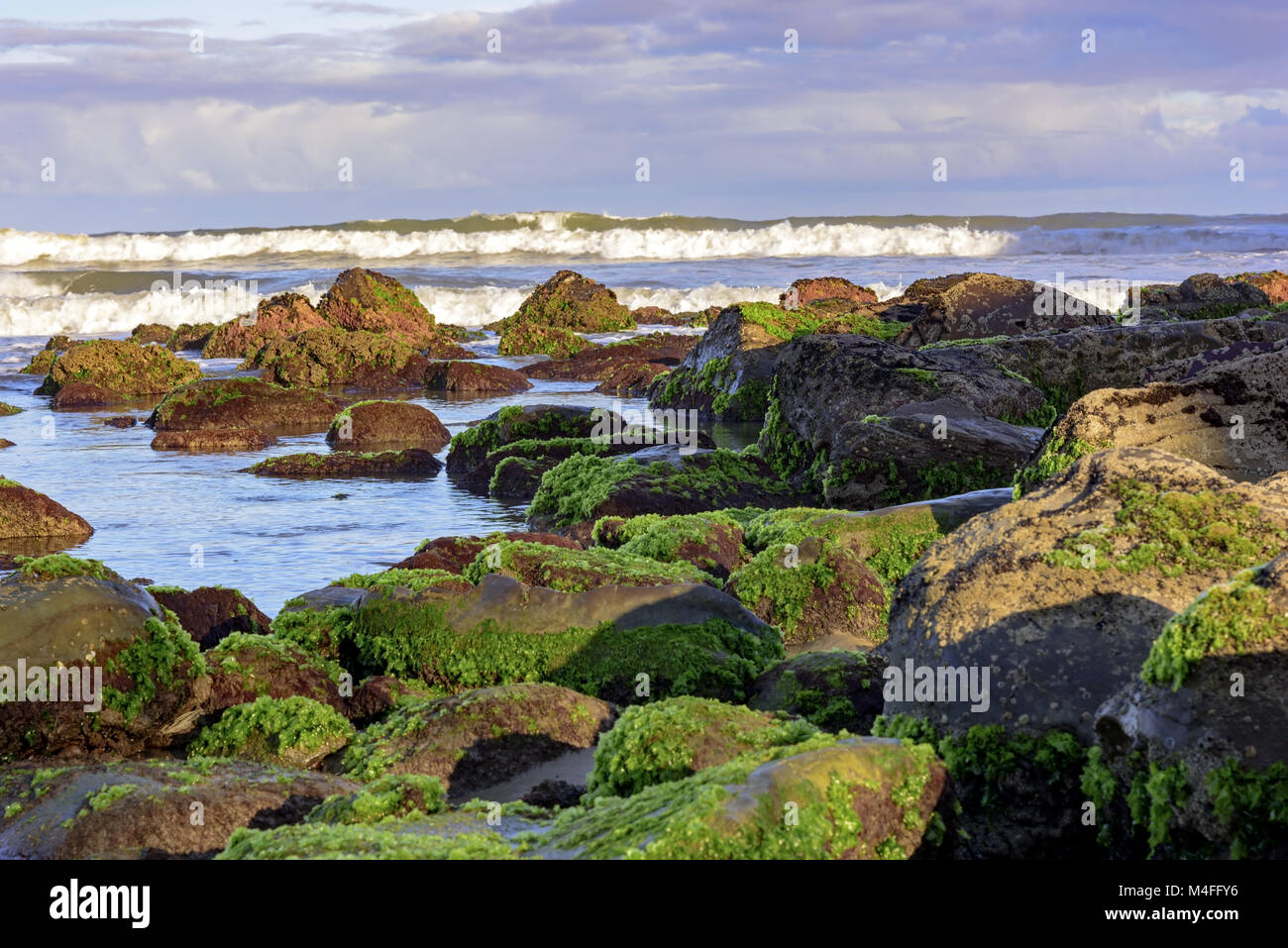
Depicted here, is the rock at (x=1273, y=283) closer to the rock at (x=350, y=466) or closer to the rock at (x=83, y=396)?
the rock at (x=350, y=466)

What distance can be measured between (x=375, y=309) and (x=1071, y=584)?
25.1 m

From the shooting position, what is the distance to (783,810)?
337 centimetres

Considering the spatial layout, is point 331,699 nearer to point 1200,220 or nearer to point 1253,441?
point 1253,441

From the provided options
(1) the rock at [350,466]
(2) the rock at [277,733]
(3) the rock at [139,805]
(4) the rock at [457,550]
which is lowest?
(2) the rock at [277,733]

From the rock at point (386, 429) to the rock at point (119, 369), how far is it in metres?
6.64

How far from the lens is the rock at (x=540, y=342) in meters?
26.2

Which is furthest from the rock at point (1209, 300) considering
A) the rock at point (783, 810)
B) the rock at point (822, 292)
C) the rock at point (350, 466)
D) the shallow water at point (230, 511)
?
the rock at point (783, 810)

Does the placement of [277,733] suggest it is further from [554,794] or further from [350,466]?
[350,466]

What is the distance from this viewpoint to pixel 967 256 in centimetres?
5838

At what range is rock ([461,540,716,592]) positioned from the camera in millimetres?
7211

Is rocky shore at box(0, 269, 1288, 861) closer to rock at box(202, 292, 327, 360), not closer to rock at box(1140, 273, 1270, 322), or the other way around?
rock at box(1140, 273, 1270, 322)

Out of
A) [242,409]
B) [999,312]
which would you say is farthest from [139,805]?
[999,312]

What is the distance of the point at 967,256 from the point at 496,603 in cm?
5485

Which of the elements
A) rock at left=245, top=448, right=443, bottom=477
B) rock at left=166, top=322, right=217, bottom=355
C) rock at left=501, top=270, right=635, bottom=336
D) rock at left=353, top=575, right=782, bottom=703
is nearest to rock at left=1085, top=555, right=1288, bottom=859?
rock at left=353, top=575, right=782, bottom=703
